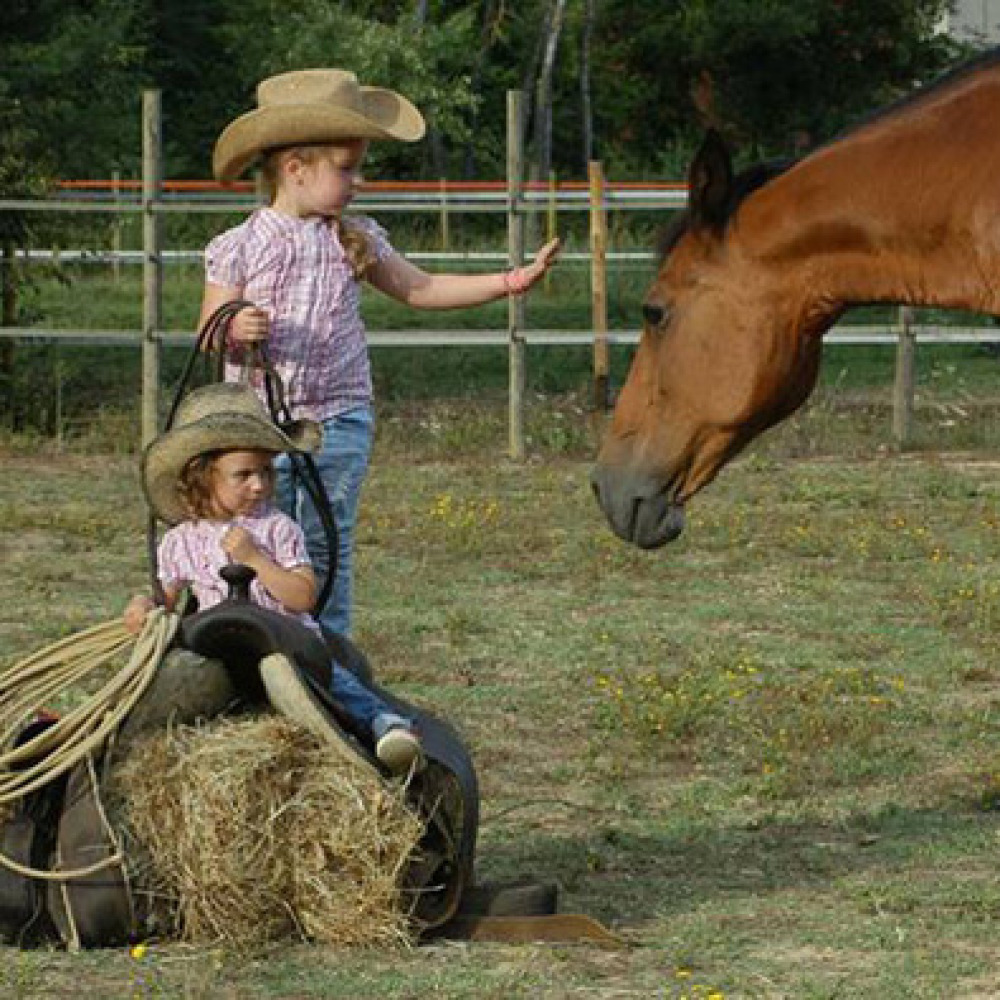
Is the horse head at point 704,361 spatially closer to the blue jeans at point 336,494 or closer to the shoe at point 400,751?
the blue jeans at point 336,494

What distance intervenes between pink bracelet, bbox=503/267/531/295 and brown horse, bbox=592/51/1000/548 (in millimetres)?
362

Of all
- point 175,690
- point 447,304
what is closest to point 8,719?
point 175,690

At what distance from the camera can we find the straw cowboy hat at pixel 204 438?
5457mm

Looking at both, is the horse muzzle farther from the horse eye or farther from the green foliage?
the green foliage

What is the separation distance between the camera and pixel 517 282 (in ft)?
20.3

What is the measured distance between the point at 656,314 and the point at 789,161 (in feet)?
1.43

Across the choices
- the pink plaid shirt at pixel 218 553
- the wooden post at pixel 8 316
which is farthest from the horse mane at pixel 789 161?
the wooden post at pixel 8 316

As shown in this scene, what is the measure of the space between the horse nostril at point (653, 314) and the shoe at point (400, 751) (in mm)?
1104

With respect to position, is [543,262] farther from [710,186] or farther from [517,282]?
[710,186]

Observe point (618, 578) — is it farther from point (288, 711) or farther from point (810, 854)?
point (288, 711)

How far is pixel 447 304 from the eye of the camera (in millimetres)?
6316

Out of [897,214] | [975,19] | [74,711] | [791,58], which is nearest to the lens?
[74,711]

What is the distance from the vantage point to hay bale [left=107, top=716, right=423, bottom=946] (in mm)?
5234

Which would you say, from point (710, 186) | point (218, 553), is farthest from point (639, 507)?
point (218, 553)
